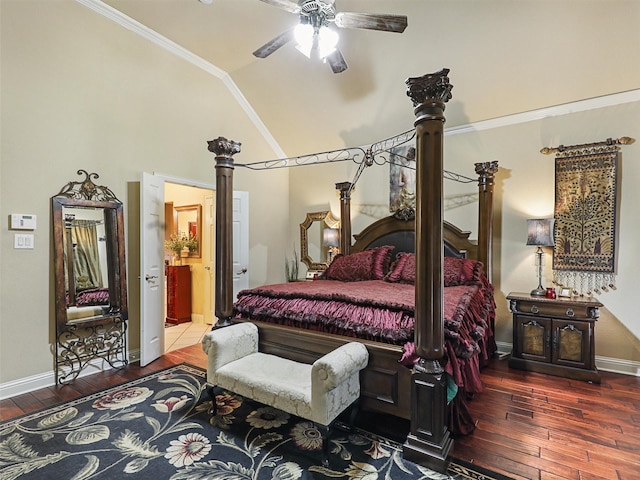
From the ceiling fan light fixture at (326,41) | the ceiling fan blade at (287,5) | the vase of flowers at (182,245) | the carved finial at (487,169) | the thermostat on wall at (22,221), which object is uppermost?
the ceiling fan blade at (287,5)

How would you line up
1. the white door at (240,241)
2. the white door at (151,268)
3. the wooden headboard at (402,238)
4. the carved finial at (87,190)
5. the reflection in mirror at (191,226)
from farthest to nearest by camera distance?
the reflection in mirror at (191,226) < the white door at (240,241) < the wooden headboard at (402,238) < the white door at (151,268) < the carved finial at (87,190)

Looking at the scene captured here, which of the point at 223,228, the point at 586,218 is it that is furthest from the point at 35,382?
the point at 586,218

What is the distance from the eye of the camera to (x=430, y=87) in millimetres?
1844

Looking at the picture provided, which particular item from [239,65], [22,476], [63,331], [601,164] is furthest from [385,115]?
[22,476]

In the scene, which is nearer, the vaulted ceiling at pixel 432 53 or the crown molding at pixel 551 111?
the vaulted ceiling at pixel 432 53

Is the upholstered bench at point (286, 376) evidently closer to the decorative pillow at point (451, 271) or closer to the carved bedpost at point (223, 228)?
the carved bedpost at point (223, 228)

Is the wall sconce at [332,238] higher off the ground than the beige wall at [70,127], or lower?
lower

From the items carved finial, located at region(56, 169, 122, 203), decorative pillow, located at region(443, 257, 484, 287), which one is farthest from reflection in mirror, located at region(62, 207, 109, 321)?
decorative pillow, located at region(443, 257, 484, 287)

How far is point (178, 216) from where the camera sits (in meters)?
6.05

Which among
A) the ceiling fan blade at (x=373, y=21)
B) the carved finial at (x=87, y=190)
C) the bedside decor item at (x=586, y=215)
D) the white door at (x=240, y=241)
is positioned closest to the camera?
the ceiling fan blade at (x=373, y=21)

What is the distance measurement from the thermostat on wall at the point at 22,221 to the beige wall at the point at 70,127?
0.05m

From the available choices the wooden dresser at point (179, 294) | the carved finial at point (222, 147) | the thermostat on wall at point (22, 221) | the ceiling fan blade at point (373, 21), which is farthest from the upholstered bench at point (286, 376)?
the wooden dresser at point (179, 294)

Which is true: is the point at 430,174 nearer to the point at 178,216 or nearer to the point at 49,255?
the point at 49,255

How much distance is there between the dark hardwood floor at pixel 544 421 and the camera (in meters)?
1.91
